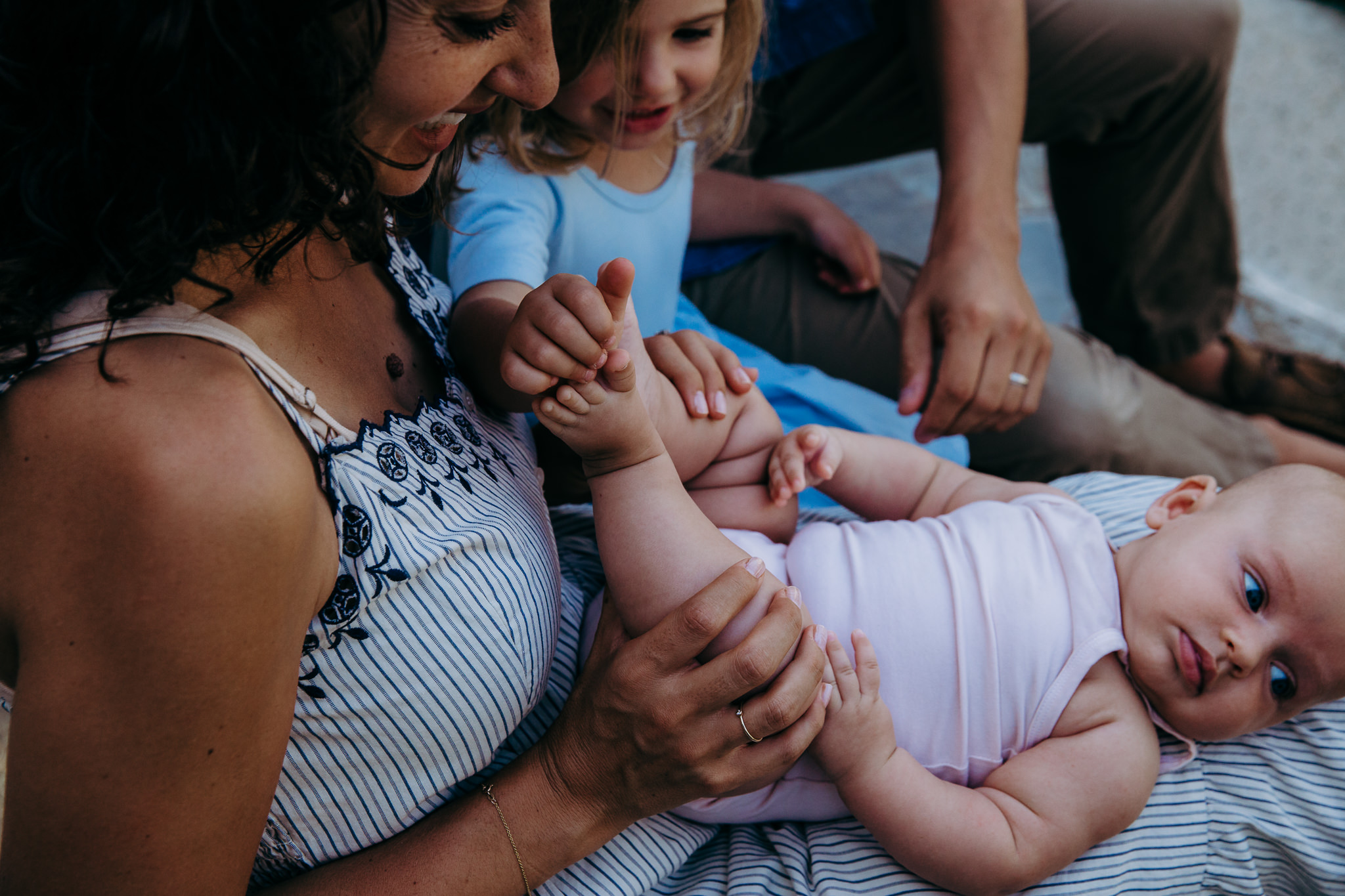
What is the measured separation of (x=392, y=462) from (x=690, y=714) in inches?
16.6

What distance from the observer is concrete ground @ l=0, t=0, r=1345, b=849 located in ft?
9.42

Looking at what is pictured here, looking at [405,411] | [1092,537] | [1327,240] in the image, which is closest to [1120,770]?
[1092,537]

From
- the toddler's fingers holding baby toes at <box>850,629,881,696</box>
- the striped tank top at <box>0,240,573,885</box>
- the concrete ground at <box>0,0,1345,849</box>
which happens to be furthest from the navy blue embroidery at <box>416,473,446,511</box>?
the concrete ground at <box>0,0,1345,849</box>

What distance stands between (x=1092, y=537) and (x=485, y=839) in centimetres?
95

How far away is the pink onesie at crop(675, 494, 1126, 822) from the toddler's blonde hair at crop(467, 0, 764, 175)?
2.41 feet

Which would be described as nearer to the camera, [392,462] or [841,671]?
[392,462]

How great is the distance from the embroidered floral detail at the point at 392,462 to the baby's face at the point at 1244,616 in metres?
1.00

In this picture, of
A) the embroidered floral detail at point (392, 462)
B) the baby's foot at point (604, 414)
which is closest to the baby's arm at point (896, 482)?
the baby's foot at point (604, 414)

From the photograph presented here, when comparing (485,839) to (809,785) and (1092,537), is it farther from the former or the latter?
(1092,537)

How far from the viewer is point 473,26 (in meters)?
0.73

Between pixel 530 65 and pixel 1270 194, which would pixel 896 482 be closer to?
pixel 530 65

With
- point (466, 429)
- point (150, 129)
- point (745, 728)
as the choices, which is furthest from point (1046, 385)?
point (150, 129)

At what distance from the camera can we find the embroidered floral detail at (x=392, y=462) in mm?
843

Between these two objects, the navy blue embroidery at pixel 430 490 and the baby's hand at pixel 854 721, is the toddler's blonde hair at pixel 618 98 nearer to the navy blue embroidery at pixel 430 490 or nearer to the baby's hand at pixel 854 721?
the navy blue embroidery at pixel 430 490
